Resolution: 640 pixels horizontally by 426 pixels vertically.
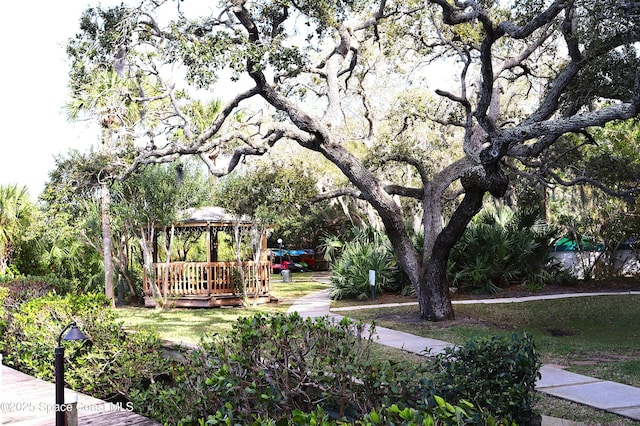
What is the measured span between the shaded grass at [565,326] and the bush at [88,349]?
489 centimetres

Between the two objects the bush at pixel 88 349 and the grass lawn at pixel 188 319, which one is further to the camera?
the grass lawn at pixel 188 319

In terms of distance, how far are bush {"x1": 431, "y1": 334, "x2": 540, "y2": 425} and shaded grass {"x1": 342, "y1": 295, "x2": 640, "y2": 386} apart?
3.54 metres

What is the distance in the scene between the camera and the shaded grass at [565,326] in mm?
8930

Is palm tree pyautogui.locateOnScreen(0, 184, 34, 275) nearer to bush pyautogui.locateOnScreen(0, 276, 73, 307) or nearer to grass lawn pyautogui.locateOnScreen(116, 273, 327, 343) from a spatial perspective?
grass lawn pyautogui.locateOnScreen(116, 273, 327, 343)

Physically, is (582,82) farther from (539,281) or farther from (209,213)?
(209,213)

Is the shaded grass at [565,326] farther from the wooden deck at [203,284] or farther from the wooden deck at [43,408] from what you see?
the wooden deck at [43,408]

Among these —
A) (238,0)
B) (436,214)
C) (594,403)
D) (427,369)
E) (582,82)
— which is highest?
(238,0)

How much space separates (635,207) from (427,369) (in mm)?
16040

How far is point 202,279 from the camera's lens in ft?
59.2

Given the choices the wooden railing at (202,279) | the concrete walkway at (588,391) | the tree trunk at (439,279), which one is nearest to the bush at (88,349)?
the concrete walkway at (588,391)

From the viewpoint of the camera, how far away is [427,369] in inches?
189

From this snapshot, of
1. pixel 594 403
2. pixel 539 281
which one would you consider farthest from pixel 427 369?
pixel 539 281

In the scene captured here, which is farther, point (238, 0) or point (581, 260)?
point (581, 260)

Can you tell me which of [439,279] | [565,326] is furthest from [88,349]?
[565,326]
